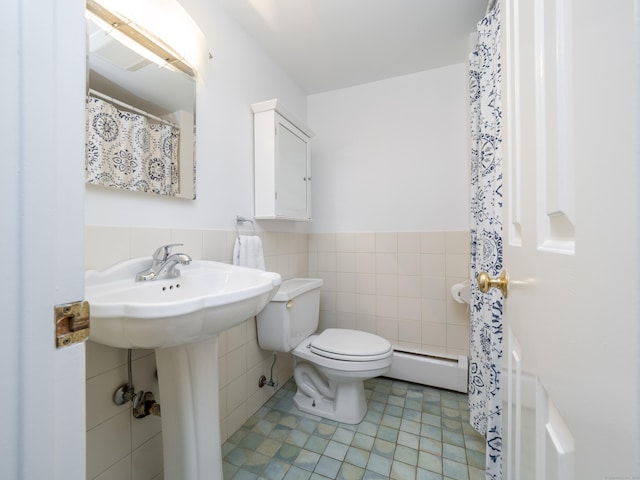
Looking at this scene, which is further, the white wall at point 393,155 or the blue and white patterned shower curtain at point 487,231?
the white wall at point 393,155

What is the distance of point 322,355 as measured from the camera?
1.46 meters

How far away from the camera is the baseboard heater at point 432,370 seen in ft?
5.64

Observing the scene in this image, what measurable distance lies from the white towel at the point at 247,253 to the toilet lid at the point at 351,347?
22.3 inches

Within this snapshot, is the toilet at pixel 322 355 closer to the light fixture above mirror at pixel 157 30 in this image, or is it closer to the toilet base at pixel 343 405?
the toilet base at pixel 343 405

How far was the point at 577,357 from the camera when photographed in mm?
250

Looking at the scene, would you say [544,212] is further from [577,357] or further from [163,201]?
[163,201]

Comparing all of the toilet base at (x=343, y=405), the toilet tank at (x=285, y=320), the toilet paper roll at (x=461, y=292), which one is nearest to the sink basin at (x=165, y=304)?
the toilet tank at (x=285, y=320)

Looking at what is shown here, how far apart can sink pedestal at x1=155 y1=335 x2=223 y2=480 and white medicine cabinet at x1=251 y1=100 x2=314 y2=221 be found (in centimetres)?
88

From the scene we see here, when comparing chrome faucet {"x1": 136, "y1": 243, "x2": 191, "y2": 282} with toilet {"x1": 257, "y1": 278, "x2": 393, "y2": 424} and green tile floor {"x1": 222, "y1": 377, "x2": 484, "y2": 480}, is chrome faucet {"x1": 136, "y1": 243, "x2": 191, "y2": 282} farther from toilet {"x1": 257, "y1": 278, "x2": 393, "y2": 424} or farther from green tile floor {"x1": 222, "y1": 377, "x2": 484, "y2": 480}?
green tile floor {"x1": 222, "y1": 377, "x2": 484, "y2": 480}

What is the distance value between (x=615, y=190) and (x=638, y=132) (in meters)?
0.04

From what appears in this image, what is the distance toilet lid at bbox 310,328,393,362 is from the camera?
139cm

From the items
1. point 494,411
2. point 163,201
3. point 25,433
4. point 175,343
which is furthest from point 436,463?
point 163,201

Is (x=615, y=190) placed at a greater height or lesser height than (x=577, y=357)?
greater

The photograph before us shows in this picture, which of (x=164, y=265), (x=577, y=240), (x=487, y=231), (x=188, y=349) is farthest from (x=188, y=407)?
(x=487, y=231)
